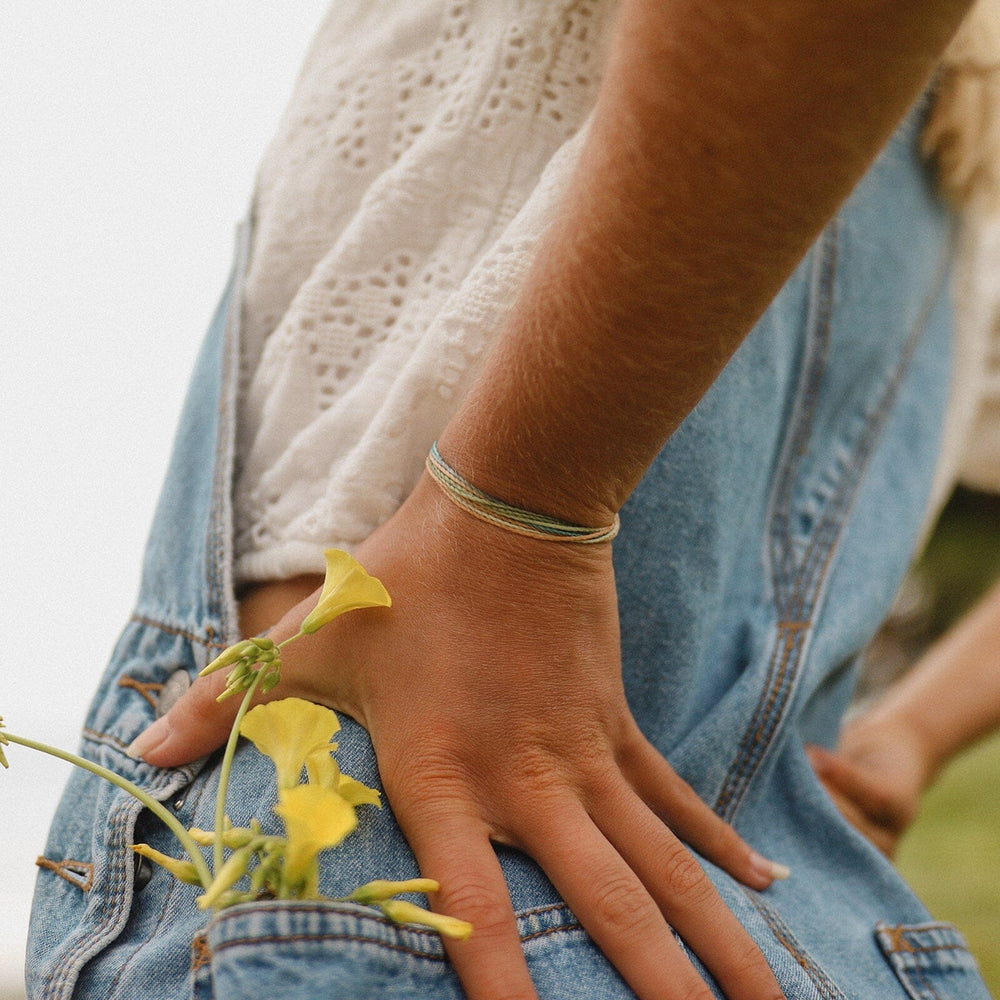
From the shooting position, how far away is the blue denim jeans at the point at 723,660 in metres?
0.51

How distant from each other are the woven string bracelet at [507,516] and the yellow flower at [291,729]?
166mm

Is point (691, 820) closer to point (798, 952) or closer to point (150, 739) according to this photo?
point (798, 952)

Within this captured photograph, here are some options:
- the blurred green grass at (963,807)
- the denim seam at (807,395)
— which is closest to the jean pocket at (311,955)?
the denim seam at (807,395)

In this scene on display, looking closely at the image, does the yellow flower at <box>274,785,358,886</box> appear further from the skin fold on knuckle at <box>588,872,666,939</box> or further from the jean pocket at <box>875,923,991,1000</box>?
the jean pocket at <box>875,923,991,1000</box>

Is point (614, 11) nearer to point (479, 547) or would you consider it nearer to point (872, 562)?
point (479, 547)

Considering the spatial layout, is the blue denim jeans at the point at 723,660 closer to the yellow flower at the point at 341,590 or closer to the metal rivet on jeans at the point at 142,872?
the metal rivet on jeans at the point at 142,872

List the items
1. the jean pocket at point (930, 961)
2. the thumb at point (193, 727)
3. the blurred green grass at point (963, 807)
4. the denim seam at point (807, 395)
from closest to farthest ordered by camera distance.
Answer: the thumb at point (193, 727) → the jean pocket at point (930, 961) → the denim seam at point (807, 395) → the blurred green grass at point (963, 807)

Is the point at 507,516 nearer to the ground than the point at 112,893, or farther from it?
farther from it

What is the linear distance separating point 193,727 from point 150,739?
0.05 metres

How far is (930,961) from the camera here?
71 centimetres

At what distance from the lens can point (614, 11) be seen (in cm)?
66

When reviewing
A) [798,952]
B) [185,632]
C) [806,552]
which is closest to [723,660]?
[806,552]

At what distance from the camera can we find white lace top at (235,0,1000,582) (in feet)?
2.07

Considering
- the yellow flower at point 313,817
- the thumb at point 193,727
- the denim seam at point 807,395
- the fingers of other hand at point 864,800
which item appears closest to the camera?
the yellow flower at point 313,817
